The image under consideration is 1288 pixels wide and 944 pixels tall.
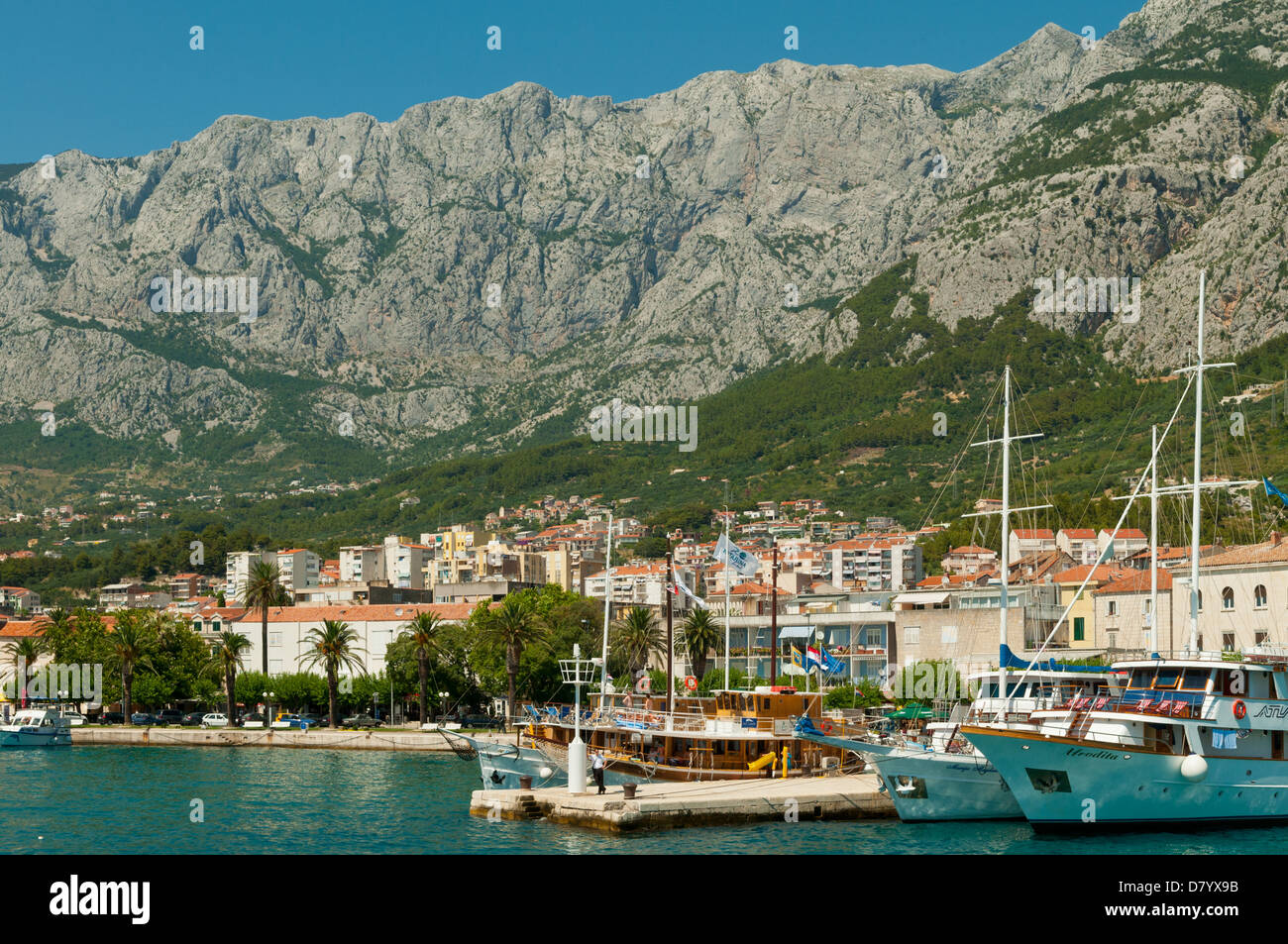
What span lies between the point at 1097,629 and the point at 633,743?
44.8 m

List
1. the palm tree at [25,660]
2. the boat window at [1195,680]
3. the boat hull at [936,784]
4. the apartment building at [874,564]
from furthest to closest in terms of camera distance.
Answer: the apartment building at [874,564]
the palm tree at [25,660]
the boat hull at [936,784]
the boat window at [1195,680]

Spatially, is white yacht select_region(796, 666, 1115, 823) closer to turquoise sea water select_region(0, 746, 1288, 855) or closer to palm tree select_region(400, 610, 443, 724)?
turquoise sea water select_region(0, 746, 1288, 855)

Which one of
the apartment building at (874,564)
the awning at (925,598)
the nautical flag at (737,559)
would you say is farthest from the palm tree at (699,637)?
the apartment building at (874,564)

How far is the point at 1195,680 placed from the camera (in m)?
44.0

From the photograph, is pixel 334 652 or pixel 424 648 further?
pixel 334 652

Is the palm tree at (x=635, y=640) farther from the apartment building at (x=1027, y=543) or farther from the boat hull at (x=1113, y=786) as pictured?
the boat hull at (x=1113, y=786)

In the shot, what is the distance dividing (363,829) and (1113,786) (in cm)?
2384

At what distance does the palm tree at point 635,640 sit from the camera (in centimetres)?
9600

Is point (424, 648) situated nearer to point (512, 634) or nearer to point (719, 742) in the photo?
point (512, 634)

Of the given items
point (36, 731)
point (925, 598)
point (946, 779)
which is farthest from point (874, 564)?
point (946, 779)

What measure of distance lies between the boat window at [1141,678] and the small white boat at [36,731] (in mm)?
75865

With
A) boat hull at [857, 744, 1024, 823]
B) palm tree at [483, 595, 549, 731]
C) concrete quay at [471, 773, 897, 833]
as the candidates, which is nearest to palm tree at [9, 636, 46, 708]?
palm tree at [483, 595, 549, 731]

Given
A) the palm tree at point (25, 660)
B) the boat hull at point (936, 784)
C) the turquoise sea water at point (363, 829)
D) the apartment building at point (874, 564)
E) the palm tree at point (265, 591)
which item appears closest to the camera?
the turquoise sea water at point (363, 829)
